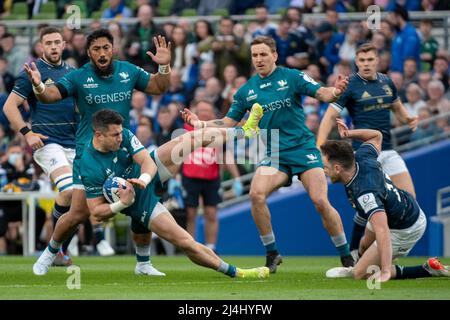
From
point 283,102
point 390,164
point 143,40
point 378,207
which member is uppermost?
point 143,40

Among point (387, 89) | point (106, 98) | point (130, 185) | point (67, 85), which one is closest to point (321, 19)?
point (387, 89)

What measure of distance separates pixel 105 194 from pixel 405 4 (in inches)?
466

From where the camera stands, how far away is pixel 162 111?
2050 cm

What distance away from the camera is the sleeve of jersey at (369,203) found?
37.0 feet

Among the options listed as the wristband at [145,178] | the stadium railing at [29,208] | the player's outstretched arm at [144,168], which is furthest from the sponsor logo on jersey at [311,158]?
the stadium railing at [29,208]

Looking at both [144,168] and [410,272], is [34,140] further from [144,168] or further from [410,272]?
[410,272]

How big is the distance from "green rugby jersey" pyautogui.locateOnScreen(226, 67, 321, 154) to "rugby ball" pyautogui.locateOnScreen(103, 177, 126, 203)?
103 inches

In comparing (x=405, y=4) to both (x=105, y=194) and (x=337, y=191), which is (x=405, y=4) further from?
(x=105, y=194)

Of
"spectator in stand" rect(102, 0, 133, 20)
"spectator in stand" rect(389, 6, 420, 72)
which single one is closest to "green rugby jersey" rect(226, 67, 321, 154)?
"spectator in stand" rect(389, 6, 420, 72)

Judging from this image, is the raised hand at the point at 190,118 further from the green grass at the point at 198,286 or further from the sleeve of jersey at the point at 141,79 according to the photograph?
the green grass at the point at 198,286

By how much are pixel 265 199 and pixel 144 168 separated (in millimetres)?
2194

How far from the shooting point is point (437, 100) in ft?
65.3

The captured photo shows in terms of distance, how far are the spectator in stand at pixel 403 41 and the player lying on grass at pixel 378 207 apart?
8.62 m
